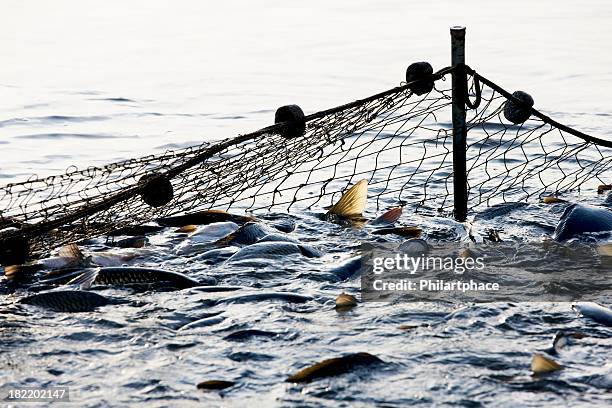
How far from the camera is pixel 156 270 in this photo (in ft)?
20.6

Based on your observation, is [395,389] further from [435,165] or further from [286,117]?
[435,165]

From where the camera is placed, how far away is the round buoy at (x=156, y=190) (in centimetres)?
657

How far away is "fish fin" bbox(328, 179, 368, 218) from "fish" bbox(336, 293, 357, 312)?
2152mm

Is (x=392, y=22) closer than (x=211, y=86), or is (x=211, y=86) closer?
(x=211, y=86)

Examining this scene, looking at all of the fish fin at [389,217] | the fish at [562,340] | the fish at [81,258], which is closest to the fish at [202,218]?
the fish at [81,258]

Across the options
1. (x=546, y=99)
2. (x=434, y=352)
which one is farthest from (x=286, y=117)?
(x=546, y=99)

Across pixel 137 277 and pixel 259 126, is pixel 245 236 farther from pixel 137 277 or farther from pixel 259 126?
pixel 259 126

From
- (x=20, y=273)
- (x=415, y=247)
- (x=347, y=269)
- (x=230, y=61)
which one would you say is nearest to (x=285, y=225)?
(x=415, y=247)

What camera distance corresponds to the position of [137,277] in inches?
246

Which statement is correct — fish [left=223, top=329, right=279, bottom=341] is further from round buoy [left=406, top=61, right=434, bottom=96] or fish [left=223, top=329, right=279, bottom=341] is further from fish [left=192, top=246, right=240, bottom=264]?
round buoy [left=406, top=61, right=434, bottom=96]

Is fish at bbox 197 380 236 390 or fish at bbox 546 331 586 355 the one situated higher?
fish at bbox 546 331 586 355

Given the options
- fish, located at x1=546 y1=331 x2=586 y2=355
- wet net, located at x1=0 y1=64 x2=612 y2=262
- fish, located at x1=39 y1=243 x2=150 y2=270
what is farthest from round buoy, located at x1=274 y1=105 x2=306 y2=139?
fish, located at x1=546 y1=331 x2=586 y2=355

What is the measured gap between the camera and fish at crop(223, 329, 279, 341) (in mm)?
5367

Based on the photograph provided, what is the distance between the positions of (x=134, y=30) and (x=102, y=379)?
1300cm
